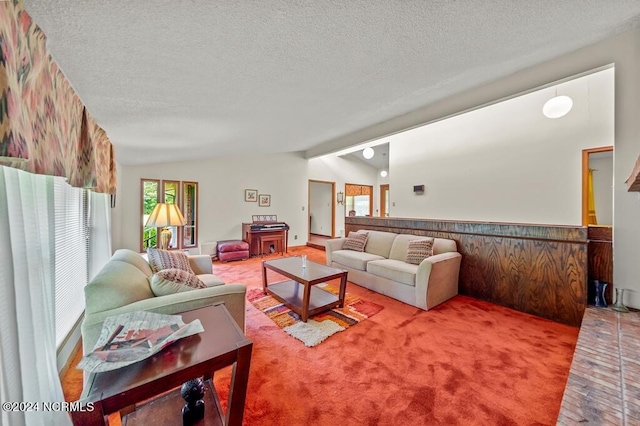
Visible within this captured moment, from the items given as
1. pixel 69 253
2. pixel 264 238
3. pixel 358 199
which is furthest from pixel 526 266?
pixel 358 199

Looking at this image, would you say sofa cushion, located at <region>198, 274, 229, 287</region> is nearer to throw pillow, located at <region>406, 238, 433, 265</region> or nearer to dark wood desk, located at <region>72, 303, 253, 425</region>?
dark wood desk, located at <region>72, 303, 253, 425</region>

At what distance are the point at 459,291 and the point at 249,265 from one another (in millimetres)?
3669

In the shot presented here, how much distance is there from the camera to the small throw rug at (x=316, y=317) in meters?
2.26

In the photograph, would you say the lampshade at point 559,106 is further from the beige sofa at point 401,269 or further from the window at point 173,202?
the window at point 173,202

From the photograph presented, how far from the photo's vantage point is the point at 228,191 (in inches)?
230

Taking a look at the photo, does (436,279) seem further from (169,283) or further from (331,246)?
(169,283)

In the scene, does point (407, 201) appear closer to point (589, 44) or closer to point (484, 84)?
point (484, 84)

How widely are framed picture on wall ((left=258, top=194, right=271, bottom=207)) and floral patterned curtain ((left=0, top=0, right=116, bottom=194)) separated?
16.0 ft

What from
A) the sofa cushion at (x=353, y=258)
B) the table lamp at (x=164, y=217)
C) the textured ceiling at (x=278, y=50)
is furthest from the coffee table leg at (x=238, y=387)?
the table lamp at (x=164, y=217)

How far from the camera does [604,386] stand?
1.31 meters

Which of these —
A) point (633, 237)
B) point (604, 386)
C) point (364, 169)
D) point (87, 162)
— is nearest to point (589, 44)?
point (633, 237)

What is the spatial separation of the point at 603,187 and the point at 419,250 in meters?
3.48

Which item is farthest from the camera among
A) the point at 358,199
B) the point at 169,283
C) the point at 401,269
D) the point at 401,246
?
the point at 358,199

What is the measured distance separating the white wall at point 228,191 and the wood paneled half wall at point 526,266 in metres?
4.29
